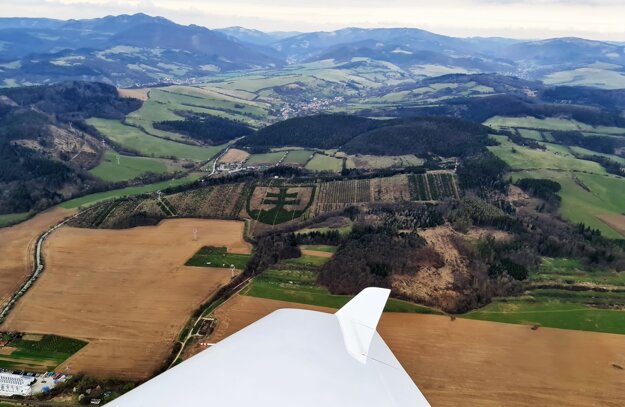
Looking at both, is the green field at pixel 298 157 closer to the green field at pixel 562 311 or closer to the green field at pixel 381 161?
the green field at pixel 381 161

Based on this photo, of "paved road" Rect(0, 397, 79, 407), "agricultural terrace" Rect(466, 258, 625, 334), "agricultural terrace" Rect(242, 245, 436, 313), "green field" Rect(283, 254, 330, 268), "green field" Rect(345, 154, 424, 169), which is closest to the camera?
"paved road" Rect(0, 397, 79, 407)

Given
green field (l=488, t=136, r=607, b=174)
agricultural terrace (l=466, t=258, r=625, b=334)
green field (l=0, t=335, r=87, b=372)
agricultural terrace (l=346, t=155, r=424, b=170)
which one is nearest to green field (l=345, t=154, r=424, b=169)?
agricultural terrace (l=346, t=155, r=424, b=170)

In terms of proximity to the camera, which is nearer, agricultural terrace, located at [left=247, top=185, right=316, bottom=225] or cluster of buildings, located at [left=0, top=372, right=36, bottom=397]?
cluster of buildings, located at [left=0, top=372, right=36, bottom=397]

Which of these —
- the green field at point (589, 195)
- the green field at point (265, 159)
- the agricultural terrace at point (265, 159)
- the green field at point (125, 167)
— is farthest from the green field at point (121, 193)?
the green field at point (589, 195)

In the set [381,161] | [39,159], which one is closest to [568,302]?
[381,161]

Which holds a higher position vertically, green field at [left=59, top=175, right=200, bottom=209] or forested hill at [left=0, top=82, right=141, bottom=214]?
forested hill at [left=0, top=82, right=141, bottom=214]

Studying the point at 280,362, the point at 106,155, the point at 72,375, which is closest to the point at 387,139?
the point at 106,155

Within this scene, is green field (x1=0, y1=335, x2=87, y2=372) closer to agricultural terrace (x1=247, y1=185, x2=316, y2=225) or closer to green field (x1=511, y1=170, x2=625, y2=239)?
agricultural terrace (x1=247, y1=185, x2=316, y2=225)
